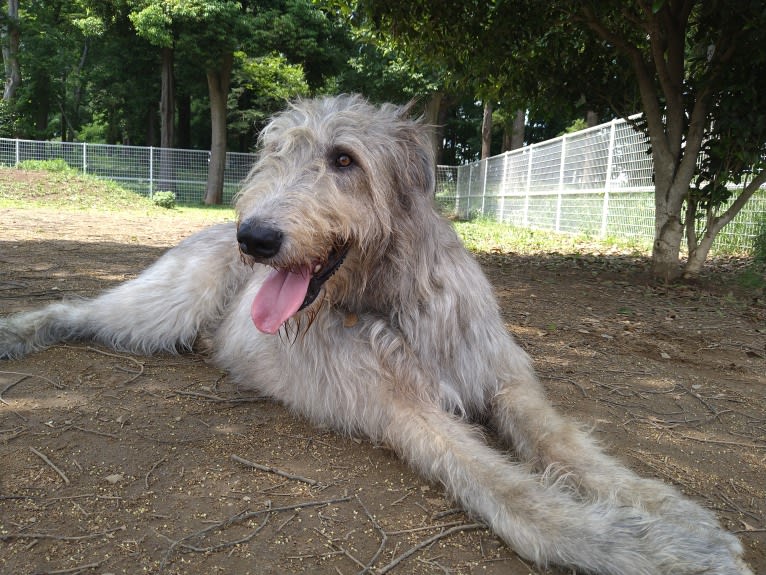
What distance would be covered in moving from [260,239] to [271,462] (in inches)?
36.9

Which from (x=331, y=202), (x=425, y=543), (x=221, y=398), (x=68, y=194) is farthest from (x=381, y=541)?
(x=68, y=194)

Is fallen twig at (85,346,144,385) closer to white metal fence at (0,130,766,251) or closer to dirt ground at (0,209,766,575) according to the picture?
dirt ground at (0,209,766,575)

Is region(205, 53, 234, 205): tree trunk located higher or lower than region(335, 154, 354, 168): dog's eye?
higher

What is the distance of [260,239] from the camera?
2.16 m

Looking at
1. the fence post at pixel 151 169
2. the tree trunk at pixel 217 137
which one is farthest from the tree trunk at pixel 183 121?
the tree trunk at pixel 217 137

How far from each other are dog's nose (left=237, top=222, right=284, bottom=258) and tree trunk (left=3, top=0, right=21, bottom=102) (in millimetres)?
34718

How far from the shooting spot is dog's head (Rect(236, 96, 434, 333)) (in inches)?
88.0

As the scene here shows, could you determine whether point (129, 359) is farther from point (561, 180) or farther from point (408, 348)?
point (561, 180)

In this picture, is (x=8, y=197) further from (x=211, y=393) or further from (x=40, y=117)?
(x=40, y=117)

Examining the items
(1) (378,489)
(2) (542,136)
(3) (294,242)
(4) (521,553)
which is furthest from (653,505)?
(2) (542,136)

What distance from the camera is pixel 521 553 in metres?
1.84

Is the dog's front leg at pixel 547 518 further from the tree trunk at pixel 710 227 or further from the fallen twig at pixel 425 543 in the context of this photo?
the tree trunk at pixel 710 227

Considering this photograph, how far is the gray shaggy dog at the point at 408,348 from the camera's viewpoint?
189cm

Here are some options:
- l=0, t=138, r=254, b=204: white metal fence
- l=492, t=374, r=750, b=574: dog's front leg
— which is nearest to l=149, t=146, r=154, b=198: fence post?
l=0, t=138, r=254, b=204: white metal fence
